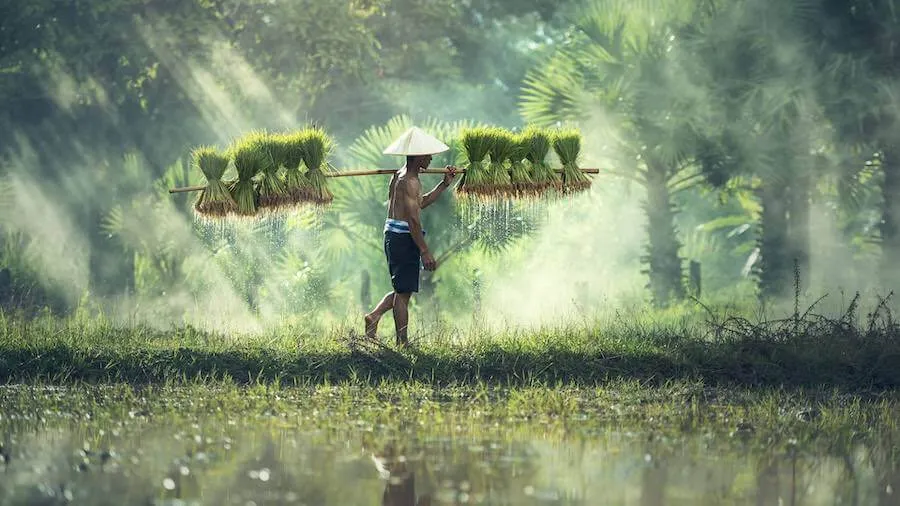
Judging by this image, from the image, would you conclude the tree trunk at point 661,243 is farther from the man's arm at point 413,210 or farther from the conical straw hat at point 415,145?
the man's arm at point 413,210

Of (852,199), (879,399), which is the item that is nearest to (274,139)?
(879,399)

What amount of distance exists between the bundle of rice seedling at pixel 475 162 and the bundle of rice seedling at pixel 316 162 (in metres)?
1.20

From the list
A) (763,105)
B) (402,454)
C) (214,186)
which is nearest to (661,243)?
(763,105)

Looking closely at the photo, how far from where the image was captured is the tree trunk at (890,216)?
2370 cm

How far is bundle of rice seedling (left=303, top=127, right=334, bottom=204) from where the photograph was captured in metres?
13.3

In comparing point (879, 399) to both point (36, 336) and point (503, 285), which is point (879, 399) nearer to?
point (36, 336)

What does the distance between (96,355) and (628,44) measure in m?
14.9

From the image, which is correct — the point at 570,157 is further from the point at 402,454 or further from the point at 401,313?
the point at 402,454

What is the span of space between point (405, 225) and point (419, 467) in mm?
4947

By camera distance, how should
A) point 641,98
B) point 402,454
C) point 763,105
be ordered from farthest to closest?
point 641,98, point 763,105, point 402,454

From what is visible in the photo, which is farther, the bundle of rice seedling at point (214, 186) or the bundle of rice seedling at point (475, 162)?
the bundle of rice seedling at point (475, 162)

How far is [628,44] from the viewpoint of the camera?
25.4m

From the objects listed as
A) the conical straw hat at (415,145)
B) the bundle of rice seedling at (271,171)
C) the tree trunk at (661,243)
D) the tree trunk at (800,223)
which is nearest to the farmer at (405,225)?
the conical straw hat at (415,145)

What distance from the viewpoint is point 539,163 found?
13.6 meters
